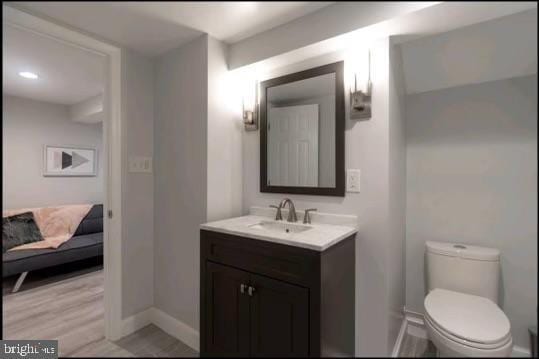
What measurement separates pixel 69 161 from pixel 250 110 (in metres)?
3.04

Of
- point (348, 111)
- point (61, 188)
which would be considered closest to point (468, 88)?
point (348, 111)

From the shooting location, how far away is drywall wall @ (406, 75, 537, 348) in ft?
2.40

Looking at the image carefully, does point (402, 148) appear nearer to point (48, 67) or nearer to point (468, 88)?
point (468, 88)

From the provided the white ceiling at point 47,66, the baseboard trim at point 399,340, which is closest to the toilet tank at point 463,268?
the baseboard trim at point 399,340

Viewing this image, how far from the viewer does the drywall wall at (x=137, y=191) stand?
1693 millimetres

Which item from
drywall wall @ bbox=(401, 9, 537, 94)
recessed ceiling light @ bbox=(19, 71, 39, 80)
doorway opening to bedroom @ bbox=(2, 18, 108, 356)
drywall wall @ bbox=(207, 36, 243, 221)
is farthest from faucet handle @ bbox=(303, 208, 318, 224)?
recessed ceiling light @ bbox=(19, 71, 39, 80)

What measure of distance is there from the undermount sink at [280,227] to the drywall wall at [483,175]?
23.1 inches

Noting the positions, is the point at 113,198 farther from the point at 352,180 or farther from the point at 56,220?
the point at 56,220

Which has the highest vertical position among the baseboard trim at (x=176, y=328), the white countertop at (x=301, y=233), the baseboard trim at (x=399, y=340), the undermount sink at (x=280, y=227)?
the white countertop at (x=301, y=233)

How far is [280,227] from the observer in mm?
1541

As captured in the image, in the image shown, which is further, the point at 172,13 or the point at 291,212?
the point at 291,212

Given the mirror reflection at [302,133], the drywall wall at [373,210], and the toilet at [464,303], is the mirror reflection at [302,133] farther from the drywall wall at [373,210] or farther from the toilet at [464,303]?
the toilet at [464,303]

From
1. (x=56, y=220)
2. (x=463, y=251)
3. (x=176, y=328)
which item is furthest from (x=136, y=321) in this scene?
(x=56, y=220)

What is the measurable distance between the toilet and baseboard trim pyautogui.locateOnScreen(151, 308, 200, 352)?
131 centimetres
